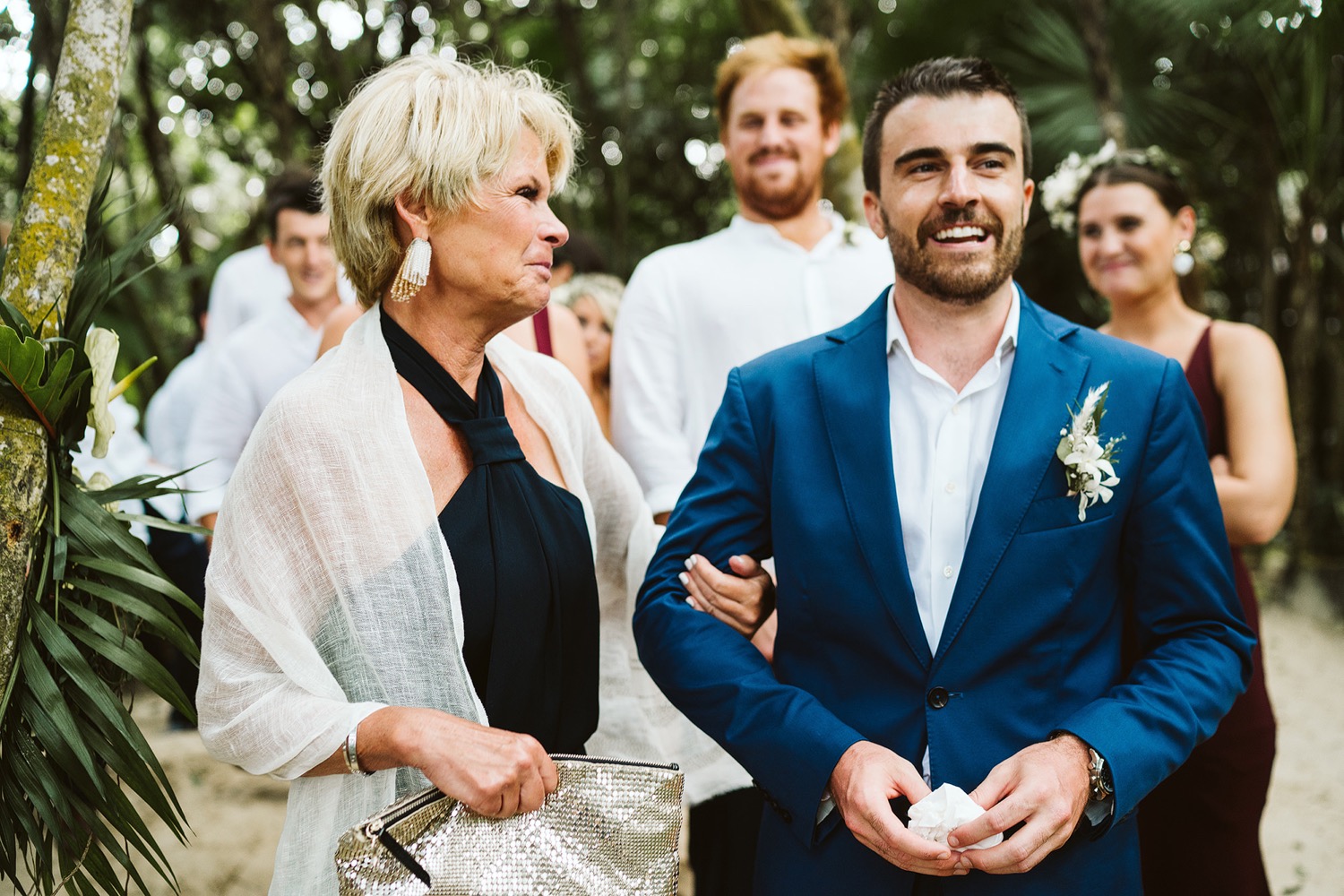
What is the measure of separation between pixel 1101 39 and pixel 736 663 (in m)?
6.81

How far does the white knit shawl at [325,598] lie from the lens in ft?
6.19

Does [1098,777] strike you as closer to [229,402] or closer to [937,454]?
[937,454]

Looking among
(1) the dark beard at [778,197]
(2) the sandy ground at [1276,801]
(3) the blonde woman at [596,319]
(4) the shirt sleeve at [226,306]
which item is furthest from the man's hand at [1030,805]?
(4) the shirt sleeve at [226,306]

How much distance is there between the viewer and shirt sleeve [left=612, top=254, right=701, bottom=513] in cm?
337

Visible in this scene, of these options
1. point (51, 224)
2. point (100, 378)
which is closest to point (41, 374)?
point (100, 378)

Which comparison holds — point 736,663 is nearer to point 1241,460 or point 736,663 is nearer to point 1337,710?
point 1241,460

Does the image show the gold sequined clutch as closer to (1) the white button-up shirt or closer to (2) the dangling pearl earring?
(1) the white button-up shirt

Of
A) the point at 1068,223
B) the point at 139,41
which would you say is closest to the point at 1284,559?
the point at 1068,223

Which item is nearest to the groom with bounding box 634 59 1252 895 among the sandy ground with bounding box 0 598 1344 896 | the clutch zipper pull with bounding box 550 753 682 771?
the clutch zipper pull with bounding box 550 753 682 771

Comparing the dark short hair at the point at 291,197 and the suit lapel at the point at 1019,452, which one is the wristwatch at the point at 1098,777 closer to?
the suit lapel at the point at 1019,452

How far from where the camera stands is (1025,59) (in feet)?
28.8

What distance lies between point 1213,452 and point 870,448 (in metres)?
1.66

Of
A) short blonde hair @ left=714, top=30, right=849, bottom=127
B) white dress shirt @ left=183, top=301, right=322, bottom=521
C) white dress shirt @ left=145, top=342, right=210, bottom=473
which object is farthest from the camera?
white dress shirt @ left=145, top=342, right=210, bottom=473

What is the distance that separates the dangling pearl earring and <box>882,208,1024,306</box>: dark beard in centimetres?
165
